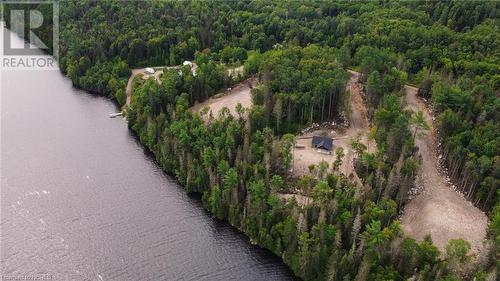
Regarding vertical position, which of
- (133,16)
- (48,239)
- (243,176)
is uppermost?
(133,16)

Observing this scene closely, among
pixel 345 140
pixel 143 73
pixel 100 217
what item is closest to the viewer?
pixel 100 217

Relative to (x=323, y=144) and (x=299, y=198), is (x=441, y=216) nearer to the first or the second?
(x=299, y=198)

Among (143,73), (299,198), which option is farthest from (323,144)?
(143,73)

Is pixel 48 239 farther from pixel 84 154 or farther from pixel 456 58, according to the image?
pixel 456 58

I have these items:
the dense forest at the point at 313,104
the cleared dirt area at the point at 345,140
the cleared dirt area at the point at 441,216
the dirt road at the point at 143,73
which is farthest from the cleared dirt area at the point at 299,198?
the dirt road at the point at 143,73

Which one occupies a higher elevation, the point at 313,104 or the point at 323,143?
the point at 313,104

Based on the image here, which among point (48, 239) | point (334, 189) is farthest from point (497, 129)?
point (48, 239)

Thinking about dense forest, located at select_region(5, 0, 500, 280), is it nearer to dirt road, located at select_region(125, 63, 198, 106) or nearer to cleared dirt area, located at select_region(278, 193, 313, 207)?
cleared dirt area, located at select_region(278, 193, 313, 207)

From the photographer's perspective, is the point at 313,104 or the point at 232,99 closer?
the point at 313,104
